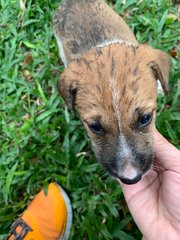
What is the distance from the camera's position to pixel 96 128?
356 centimetres

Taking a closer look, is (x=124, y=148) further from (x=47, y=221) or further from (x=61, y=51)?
(x=61, y=51)

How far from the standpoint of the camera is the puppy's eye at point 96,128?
350 centimetres

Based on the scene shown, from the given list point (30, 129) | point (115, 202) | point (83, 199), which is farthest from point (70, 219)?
point (30, 129)

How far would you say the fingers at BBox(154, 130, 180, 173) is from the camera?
373cm

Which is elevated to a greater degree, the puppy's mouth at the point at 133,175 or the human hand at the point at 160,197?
the puppy's mouth at the point at 133,175

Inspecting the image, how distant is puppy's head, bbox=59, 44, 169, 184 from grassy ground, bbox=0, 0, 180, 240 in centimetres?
111

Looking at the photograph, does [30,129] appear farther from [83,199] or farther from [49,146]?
[83,199]

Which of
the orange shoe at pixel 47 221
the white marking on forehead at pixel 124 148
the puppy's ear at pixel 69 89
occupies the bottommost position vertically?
the orange shoe at pixel 47 221

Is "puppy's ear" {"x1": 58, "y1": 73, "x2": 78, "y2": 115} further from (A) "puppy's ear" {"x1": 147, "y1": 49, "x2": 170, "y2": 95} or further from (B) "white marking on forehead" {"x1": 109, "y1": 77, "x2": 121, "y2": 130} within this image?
(A) "puppy's ear" {"x1": 147, "y1": 49, "x2": 170, "y2": 95}

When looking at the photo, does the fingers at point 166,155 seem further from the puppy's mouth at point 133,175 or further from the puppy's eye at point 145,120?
the puppy's eye at point 145,120

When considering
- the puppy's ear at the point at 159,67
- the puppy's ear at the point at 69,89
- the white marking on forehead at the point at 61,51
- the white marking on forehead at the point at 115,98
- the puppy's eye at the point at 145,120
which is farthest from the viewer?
the white marking on forehead at the point at 61,51

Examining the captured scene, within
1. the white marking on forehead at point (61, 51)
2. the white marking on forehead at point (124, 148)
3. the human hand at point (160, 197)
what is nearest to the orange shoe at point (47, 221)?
the human hand at point (160, 197)

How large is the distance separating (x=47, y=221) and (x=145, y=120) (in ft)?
6.49

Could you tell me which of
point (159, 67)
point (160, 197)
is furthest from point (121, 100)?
point (160, 197)
